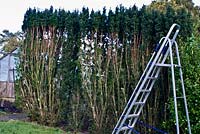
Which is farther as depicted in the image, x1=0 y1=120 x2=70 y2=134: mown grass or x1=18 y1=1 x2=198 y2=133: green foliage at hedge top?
x1=0 y1=120 x2=70 y2=134: mown grass

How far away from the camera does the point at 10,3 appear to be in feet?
43.6

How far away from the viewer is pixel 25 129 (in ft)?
25.5

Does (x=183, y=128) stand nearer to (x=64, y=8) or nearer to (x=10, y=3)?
(x=64, y=8)

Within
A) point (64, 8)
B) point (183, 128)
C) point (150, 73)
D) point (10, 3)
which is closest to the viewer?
point (150, 73)

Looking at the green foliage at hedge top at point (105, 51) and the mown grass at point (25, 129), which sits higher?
the green foliage at hedge top at point (105, 51)

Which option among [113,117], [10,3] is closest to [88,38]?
[113,117]

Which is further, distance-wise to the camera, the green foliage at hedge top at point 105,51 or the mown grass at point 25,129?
the mown grass at point 25,129

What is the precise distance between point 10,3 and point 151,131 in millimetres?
8485

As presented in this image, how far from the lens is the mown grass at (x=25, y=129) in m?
7.47

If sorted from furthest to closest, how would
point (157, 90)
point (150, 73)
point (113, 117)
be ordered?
point (113, 117) → point (157, 90) → point (150, 73)

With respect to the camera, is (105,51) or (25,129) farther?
(105,51)

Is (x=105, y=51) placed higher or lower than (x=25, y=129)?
higher

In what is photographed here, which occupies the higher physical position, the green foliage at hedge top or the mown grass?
the green foliage at hedge top

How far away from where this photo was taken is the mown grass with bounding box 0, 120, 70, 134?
294 inches
